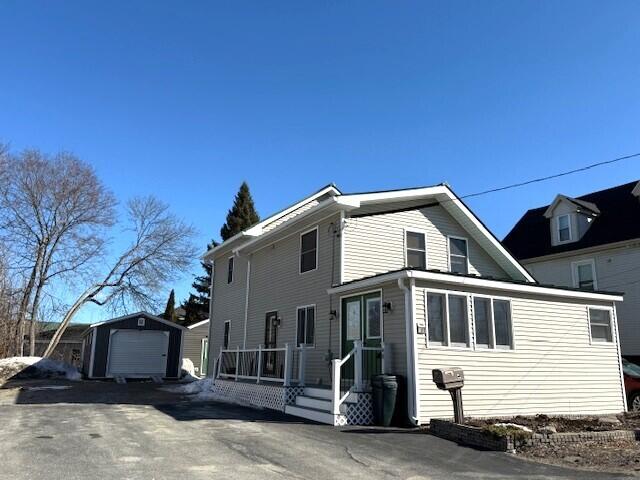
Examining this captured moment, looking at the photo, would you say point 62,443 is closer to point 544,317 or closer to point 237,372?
point 237,372

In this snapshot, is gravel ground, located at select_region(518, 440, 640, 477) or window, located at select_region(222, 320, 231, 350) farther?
window, located at select_region(222, 320, 231, 350)

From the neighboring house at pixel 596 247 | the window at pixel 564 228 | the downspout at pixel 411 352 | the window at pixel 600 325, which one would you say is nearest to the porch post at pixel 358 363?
the downspout at pixel 411 352

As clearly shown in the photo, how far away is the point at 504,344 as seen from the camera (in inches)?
491

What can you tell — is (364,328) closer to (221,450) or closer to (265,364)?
(265,364)

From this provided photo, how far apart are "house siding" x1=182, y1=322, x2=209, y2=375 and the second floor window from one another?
22.1 meters

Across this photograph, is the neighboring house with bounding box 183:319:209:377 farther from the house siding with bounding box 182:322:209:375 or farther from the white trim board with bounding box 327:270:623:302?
the white trim board with bounding box 327:270:623:302

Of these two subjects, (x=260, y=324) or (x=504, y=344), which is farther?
(x=260, y=324)

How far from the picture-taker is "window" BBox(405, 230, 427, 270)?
50.4 feet

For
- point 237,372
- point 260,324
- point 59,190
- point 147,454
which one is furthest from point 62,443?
point 59,190

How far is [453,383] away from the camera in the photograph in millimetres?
10242

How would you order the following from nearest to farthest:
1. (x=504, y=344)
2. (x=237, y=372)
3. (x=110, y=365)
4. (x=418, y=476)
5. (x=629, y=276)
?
(x=418, y=476)
(x=504, y=344)
(x=237, y=372)
(x=629, y=276)
(x=110, y=365)

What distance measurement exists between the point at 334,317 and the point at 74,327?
39.6 metres

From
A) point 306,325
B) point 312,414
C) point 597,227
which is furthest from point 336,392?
point 597,227

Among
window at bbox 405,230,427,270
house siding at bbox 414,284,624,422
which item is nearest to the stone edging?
house siding at bbox 414,284,624,422
